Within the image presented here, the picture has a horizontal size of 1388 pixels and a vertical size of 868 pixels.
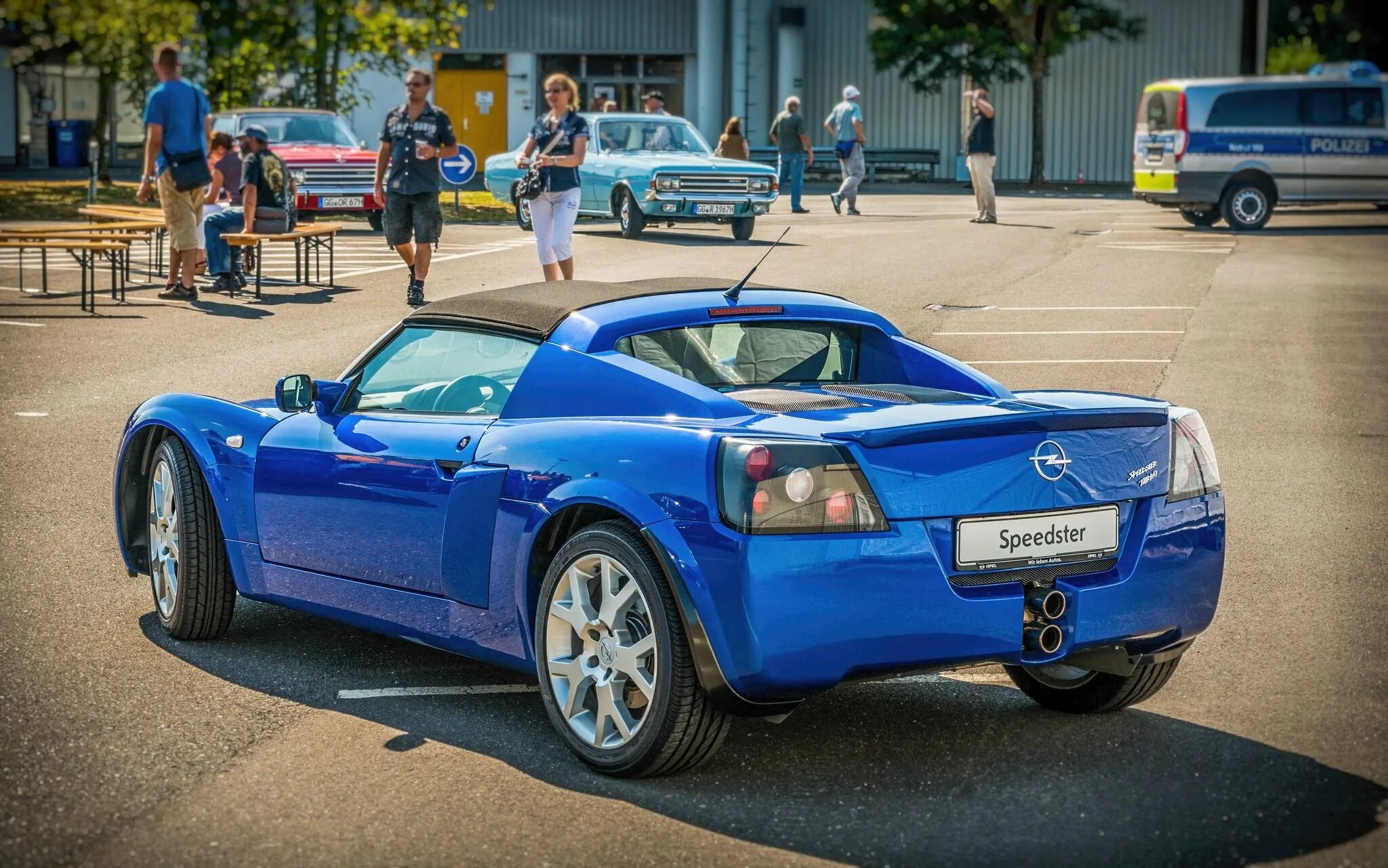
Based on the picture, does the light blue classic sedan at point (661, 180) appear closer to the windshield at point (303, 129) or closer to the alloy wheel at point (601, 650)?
the windshield at point (303, 129)

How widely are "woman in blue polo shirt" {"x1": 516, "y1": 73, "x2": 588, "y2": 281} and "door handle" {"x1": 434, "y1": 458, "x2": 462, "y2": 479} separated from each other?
10.4 meters

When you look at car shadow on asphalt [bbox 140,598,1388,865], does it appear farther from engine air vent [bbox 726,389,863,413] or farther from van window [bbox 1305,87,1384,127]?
van window [bbox 1305,87,1384,127]

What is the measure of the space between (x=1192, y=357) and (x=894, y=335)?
8445 millimetres

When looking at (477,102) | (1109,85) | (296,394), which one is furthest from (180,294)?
(477,102)

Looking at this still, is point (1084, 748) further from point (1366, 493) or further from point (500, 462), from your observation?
point (1366, 493)

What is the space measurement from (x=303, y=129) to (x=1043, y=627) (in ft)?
77.1

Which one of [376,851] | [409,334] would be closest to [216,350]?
[409,334]

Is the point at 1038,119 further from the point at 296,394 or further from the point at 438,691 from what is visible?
the point at 438,691

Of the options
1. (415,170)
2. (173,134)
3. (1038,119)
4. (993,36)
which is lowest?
(415,170)

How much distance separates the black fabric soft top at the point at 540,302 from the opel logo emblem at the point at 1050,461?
1.46 metres

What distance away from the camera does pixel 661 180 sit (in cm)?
2397

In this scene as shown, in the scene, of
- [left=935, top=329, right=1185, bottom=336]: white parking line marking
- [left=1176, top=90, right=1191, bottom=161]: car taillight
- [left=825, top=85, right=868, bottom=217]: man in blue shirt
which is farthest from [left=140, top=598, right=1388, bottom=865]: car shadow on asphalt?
[left=825, top=85, right=868, bottom=217]: man in blue shirt

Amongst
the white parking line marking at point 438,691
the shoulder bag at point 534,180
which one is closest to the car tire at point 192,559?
the white parking line marking at point 438,691

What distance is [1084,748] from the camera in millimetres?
4910
